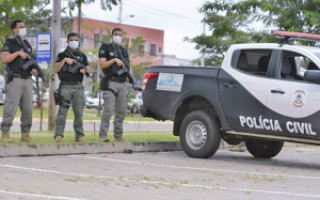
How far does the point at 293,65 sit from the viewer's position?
11.5 metres

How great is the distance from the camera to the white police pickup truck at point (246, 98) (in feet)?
35.8

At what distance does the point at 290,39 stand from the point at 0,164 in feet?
16.3

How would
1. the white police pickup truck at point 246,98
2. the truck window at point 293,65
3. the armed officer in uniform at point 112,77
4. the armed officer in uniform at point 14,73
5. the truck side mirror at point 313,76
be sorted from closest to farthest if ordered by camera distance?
1. the truck side mirror at point 313,76
2. the white police pickup truck at point 246,98
3. the armed officer in uniform at point 14,73
4. the truck window at point 293,65
5. the armed officer in uniform at point 112,77

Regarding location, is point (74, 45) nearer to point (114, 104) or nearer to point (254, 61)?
point (114, 104)

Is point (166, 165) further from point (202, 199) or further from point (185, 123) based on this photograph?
point (202, 199)

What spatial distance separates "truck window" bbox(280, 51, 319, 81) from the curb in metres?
3.03

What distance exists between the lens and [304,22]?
22422 millimetres

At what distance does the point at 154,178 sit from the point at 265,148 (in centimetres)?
442

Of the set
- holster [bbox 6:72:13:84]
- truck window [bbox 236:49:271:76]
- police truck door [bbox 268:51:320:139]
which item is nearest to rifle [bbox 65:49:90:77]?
holster [bbox 6:72:13:84]

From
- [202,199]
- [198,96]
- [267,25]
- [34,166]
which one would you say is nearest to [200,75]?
[198,96]

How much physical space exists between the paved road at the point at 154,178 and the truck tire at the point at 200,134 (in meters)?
0.19

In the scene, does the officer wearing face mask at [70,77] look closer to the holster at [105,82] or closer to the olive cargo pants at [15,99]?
the holster at [105,82]

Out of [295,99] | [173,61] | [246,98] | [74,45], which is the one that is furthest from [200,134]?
[173,61]

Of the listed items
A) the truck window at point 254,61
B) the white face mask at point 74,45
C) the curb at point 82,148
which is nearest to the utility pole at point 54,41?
the curb at point 82,148
